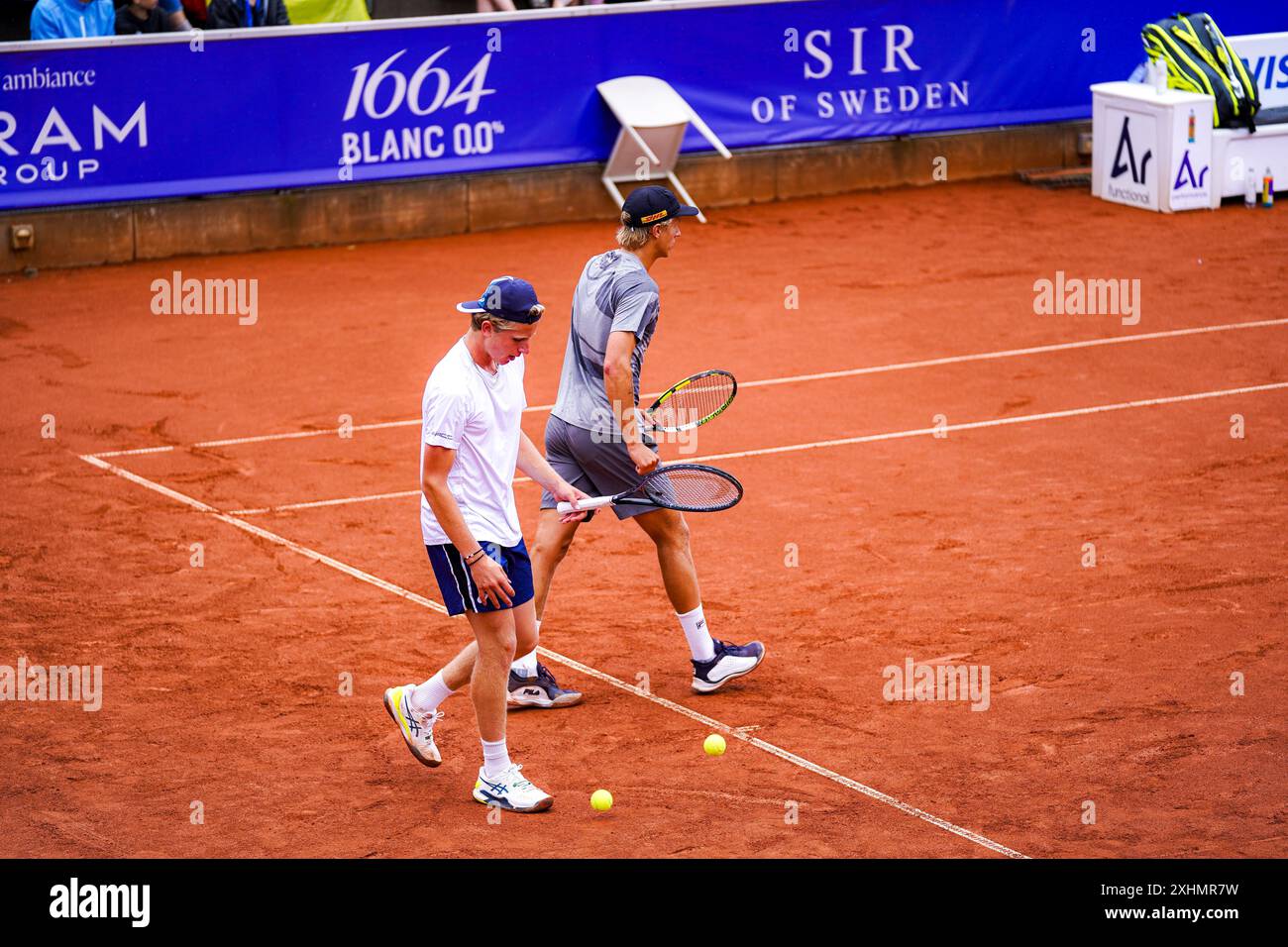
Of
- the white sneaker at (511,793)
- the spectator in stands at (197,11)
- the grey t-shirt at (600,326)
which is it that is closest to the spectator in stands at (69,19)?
the spectator in stands at (197,11)

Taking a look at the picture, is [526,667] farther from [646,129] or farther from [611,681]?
[646,129]

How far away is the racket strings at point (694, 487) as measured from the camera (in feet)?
23.6

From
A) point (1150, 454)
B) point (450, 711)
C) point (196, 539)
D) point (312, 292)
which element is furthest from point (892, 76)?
point (450, 711)

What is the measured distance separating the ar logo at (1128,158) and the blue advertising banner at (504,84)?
1701 millimetres

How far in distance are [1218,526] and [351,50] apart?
Result: 32.8 ft

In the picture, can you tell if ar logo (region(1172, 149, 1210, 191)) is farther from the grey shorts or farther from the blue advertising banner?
the grey shorts

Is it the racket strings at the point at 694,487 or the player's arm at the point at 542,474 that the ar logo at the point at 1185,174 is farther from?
the player's arm at the point at 542,474

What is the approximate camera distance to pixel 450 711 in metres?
7.46

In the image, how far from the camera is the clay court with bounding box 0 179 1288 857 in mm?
6395

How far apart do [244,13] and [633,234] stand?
10551 mm

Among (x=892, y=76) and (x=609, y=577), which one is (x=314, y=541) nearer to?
(x=609, y=577)

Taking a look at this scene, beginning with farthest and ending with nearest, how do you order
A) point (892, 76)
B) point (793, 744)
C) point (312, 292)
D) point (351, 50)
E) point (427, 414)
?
point (892, 76) → point (351, 50) → point (312, 292) → point (793, 744) → point (427, 414)

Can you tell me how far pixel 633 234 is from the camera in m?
7.26

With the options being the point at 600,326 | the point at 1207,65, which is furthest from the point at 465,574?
the point at 1207,65
